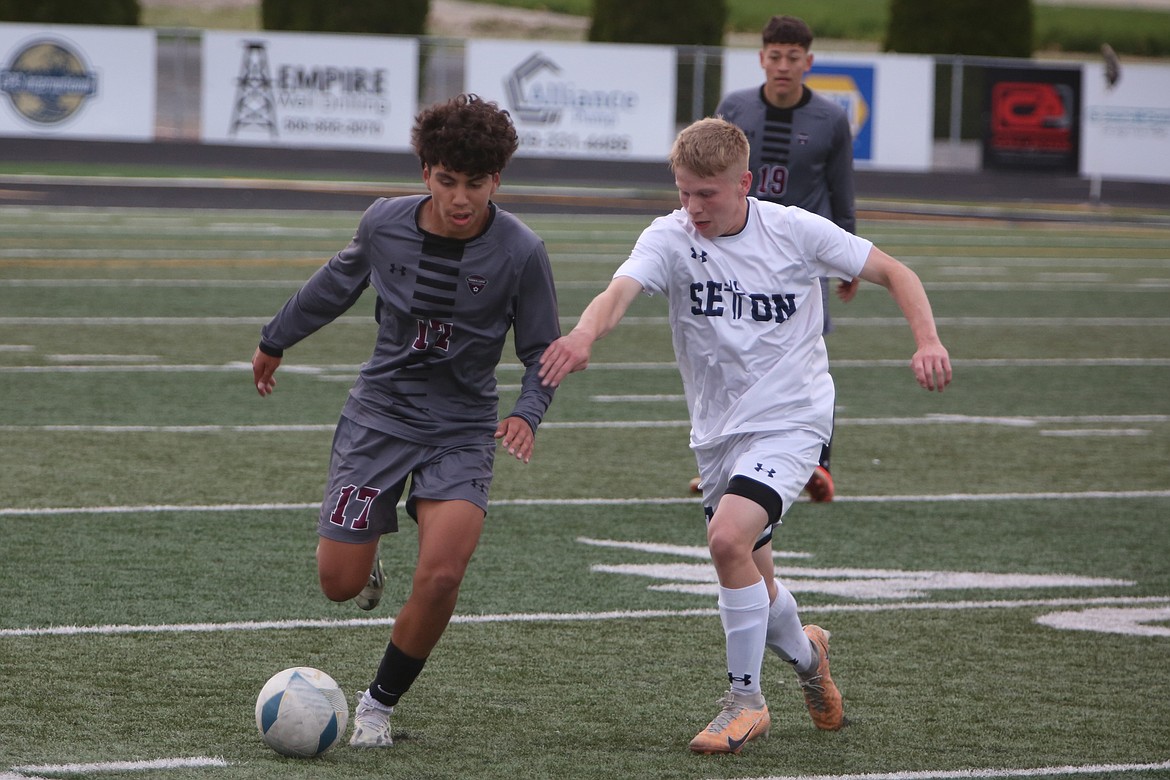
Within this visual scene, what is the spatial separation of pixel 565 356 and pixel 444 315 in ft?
1.81

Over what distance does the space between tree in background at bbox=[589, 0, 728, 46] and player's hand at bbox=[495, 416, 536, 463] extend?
3689 centimetres

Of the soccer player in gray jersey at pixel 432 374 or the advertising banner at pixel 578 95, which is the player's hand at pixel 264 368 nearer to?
the soccer player in gray jersey at pixel 432 374

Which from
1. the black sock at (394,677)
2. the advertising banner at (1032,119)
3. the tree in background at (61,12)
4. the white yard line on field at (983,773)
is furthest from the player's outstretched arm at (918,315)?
the tree in background at (61,12)

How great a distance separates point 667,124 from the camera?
32031 millimetres

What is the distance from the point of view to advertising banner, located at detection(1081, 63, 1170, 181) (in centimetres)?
3319

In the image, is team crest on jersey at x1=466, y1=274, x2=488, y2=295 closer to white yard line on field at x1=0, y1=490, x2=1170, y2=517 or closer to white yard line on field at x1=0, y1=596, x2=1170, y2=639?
white yard line on field at x1=0, y1=596, x2=1170, y2=639

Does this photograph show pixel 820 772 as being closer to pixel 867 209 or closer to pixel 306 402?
pixel 306 402

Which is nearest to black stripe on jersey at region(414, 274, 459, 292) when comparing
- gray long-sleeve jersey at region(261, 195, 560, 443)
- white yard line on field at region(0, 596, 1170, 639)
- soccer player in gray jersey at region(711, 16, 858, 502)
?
gray long-sleeve jersey at region(261, 195, 560, 443)

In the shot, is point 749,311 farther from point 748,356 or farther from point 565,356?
point 565,356

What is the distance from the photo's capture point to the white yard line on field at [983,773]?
15.6 ft

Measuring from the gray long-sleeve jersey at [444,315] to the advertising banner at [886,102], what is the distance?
2741cm

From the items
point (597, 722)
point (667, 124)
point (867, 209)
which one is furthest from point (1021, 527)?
point (667, 124)

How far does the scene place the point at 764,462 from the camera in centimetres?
510

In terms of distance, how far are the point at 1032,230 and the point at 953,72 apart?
685 centimetres
